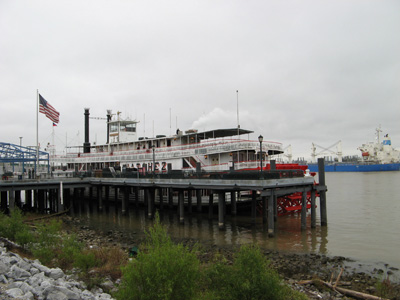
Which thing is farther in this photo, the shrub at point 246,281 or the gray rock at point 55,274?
the gray rock at point 55,274

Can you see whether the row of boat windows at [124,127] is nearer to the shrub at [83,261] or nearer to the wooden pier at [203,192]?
the wooden pier at [203,192]

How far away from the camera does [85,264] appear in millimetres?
11844

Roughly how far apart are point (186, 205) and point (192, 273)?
75.7ft

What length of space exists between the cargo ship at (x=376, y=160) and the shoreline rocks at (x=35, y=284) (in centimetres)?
13729

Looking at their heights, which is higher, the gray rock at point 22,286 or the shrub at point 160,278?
the shrub at point 160,278

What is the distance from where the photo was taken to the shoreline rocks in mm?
7746

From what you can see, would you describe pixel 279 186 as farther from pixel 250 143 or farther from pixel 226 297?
pixel 226 297

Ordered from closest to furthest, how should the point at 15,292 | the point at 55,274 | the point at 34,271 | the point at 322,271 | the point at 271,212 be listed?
the point at 15,292 → the point at 34,271 → the point at 55,274 → the point at 322,271 → the point at 271,212

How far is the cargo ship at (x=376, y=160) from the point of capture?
12638 centimetres

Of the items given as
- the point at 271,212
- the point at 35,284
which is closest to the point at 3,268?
the point at 35,284

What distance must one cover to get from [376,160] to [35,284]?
15057 centimetres

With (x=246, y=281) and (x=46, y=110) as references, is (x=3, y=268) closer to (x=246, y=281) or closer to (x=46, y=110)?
(x=246, y=281)

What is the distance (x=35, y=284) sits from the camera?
28.5 ft

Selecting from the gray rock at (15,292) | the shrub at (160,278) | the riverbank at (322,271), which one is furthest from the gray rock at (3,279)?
the riverbank at (322,271)
